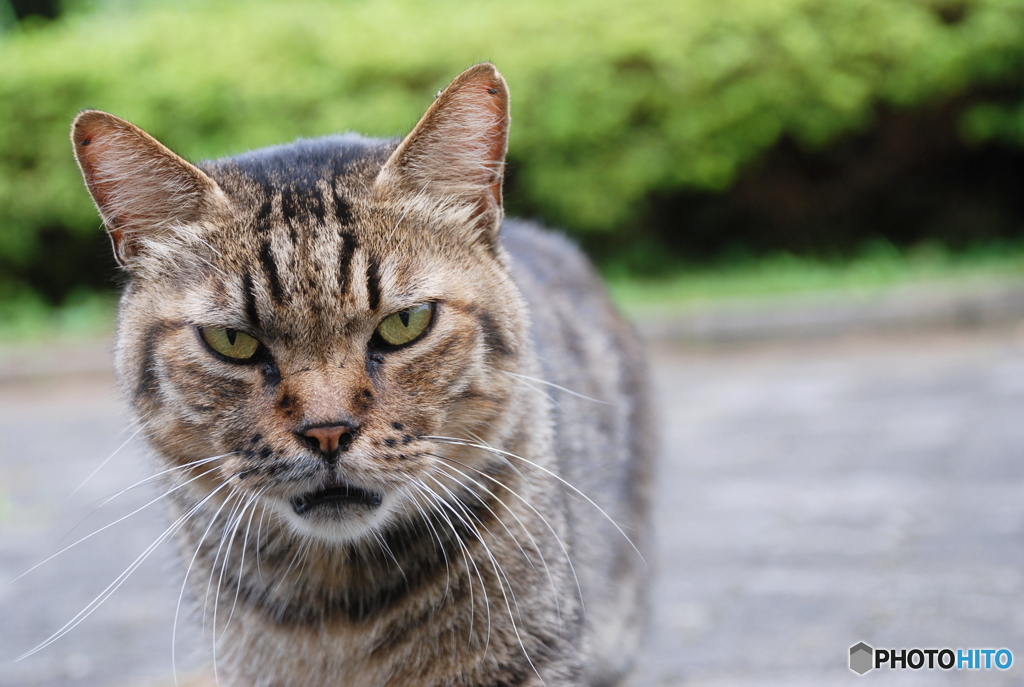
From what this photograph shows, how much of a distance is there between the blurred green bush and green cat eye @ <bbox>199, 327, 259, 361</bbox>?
5417 millimetres

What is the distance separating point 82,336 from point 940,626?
6.42 metres

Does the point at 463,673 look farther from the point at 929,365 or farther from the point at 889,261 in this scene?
the point at 889,261

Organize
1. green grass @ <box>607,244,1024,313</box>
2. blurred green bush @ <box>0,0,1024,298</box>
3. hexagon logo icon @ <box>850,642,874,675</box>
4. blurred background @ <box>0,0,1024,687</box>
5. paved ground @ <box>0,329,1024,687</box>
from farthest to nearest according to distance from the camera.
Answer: blurred green bush @ <box>0,0,1024,298</box> < green grass @ <box>607,244,1024,313</box> < blurred background @ <box>0,0,1024,687</box> < paved ground @ <box>0,329,1024,687</box> < hexagon logo icon @ <box>850,642,874,675</box>

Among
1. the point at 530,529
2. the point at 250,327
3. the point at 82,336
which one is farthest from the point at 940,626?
the point at 82,336

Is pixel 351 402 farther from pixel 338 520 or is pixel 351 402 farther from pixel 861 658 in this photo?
pixel 861 658

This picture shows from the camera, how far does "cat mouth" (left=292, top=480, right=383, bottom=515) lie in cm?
181

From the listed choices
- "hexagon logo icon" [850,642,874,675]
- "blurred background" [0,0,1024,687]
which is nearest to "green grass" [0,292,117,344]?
"blurred background" [0,0,1024,687]

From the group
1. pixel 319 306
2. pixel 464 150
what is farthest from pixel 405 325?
pixel 464 150

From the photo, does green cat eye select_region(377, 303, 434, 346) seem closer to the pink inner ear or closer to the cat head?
the cat head

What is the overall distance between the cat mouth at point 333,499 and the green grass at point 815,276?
17.0 ft

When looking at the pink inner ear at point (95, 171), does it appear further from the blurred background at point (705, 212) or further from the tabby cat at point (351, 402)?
the blurred background at point (705, 212)

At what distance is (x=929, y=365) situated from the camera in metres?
5.79

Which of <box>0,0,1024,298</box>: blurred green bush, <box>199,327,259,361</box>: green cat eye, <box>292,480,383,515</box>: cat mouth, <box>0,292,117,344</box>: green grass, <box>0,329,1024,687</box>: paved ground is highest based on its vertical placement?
<box>0,0,1024,298</box>: blurred green bush

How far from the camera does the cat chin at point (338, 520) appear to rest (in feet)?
6.02
